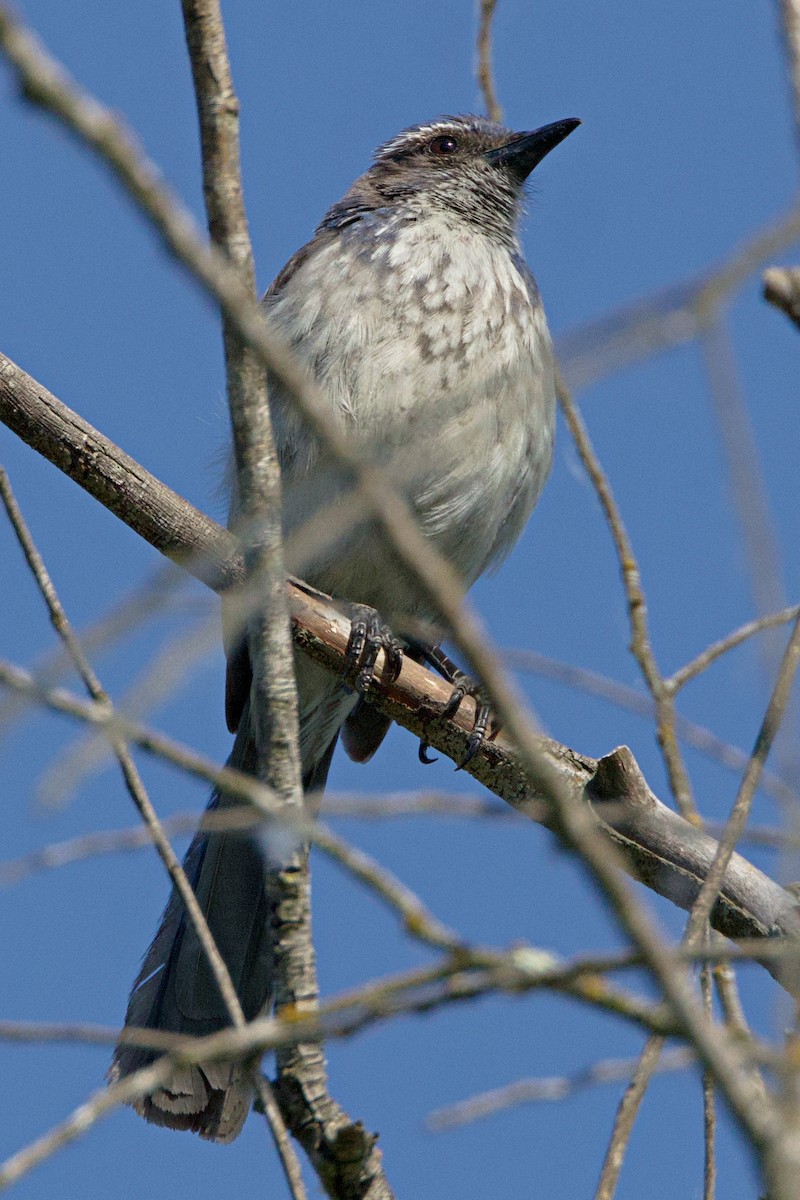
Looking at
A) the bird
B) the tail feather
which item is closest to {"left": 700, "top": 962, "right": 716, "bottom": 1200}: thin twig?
the tail feather

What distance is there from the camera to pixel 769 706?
204 centimetres

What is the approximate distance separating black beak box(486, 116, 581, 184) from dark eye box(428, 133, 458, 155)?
0.18 meters

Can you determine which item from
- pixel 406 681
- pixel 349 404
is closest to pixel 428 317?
pixel 349 404

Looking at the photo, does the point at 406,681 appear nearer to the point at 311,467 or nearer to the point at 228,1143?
the point at 311,467

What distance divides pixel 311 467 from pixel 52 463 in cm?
114

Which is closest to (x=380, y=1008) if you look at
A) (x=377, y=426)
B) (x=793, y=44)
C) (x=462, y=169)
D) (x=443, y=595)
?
(x=443, y=595)

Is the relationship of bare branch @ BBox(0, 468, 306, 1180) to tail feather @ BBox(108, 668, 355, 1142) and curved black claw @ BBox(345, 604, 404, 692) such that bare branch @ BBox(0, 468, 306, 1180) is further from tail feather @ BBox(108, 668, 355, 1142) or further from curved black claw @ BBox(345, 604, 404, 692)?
curved black claw @ BBox(345, 604, 404, 692)

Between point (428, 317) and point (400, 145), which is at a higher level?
point (400, 145)

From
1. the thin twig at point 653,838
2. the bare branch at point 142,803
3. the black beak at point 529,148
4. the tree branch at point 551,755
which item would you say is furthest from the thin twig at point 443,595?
the black beak at point 529,148

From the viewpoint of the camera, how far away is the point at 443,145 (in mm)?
6281

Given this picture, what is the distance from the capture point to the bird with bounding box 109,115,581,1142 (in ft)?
14.8

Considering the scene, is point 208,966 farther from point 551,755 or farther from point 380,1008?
point 380,1008

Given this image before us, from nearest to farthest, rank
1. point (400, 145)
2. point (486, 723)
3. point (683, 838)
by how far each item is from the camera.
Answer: point (683, 838) → point (486, 723) → point (400, 145)

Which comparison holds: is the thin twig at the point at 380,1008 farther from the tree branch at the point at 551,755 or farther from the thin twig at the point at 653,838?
the tree branch at the point at 551,755
